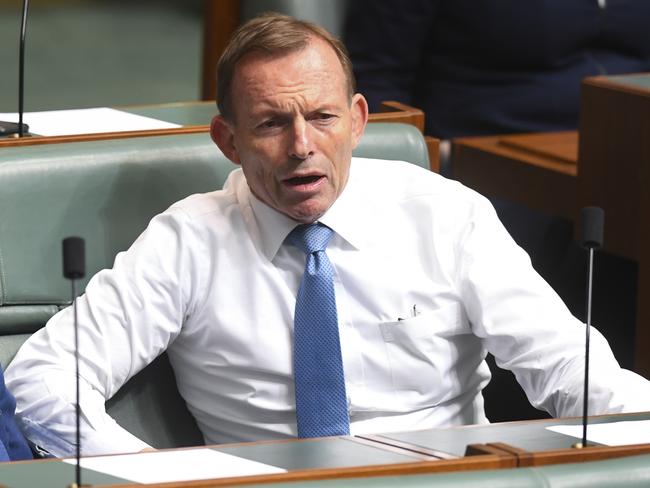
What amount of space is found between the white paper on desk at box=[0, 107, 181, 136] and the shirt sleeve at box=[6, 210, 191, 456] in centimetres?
41

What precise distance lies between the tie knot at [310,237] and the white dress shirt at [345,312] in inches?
0.5

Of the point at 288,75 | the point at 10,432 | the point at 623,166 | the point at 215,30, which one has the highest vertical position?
the point at 288,75

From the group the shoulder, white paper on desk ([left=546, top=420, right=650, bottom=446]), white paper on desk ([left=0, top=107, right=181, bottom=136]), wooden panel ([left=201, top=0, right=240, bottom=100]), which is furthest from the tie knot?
wooden panel ([left=201, top=0, right=240, bottom=100])

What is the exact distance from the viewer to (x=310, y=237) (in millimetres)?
2094

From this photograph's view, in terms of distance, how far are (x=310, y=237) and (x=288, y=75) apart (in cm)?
24

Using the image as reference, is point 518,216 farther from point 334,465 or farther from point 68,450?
point 334,465

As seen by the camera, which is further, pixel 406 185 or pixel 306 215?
pixel 406 185

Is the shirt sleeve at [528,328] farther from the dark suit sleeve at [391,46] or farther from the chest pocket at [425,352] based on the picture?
the dark suit sleeve at [391,46]

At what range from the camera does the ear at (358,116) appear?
2.17 meters

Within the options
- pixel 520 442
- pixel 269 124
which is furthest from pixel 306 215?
pixel 520 442

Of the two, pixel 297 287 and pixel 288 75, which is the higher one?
pixel 288 75

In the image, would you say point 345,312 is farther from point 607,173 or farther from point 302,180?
point 607,173

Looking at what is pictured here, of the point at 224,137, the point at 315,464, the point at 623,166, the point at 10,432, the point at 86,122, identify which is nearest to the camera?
the point at 315,464

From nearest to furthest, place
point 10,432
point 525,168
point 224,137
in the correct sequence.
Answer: point 10,432 < point 224,137 < point 525,168
